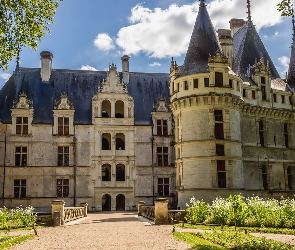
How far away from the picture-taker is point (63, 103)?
35156mm

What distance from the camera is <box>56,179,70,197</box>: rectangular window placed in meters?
33.7

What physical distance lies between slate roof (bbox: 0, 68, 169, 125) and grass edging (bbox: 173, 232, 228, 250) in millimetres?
22566

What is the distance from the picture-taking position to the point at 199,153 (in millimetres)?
26266

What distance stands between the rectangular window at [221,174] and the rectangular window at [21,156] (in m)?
16.2

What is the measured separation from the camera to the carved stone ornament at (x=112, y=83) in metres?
36.1

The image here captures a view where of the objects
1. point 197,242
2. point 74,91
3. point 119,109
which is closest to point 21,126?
point 74,91

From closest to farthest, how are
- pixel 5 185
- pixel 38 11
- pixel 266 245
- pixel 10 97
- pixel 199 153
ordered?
1. pixel 266 245
2. pixel 38 11
3. pixel 199 153
4. pixel 5 185
5. pixel 10 97

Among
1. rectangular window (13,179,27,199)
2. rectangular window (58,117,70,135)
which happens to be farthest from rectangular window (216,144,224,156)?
rectangular window (13,179,27,199)

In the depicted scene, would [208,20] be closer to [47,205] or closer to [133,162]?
[133,162]

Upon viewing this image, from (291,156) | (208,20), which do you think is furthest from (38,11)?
(291,156)

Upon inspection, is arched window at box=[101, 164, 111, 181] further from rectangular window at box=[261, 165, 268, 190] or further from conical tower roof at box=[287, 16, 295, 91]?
conical tower roof at box=[287, 16, 295, 91]

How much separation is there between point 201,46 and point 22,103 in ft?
51.8

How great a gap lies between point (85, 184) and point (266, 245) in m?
25.2

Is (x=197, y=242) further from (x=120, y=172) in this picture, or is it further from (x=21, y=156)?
(x=21, y=156)
